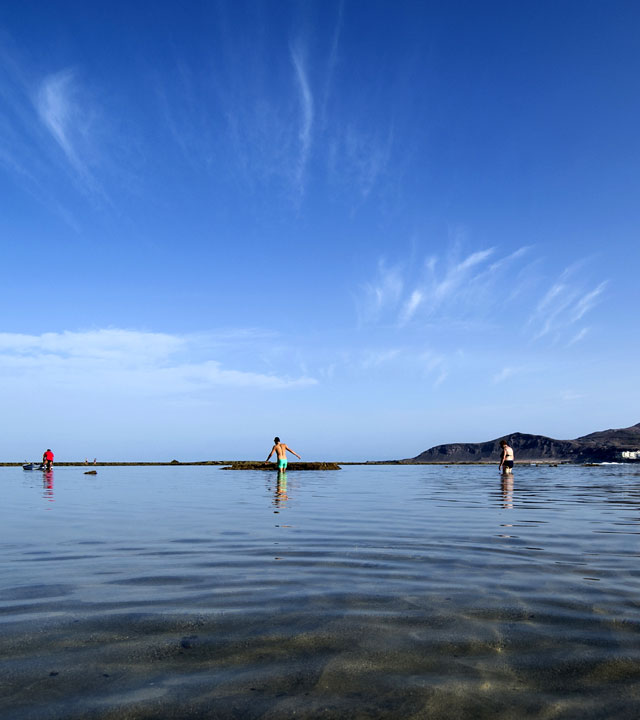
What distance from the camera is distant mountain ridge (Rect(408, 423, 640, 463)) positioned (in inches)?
5793

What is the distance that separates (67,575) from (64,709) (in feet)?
12.6

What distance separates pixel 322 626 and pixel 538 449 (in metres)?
177

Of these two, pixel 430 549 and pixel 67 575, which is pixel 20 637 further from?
pixel 430 549

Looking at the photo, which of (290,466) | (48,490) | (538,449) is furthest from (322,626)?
(538,449)

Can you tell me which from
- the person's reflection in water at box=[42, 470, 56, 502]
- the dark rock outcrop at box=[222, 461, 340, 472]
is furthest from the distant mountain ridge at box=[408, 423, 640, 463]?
the person's reflection in water at box=[42, 470, 56, 502]


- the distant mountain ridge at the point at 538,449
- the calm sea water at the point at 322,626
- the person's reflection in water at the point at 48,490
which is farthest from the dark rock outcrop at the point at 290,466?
the distant mountain ridge at the point at 538,449

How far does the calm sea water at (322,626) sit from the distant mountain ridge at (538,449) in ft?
470

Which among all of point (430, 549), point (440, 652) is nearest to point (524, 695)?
point (440, 652)

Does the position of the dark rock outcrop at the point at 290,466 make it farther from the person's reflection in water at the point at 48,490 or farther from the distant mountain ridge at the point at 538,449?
the distant mountain ridge at the point at 538,449

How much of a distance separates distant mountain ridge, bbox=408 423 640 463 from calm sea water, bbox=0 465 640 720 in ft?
470

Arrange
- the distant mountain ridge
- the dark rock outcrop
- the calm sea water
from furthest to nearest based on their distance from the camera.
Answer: the distant mountain ridge
the dark rock outcrop
the calm sea water

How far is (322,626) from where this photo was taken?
13.5 feet

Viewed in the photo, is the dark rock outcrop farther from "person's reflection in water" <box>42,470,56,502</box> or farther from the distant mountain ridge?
the distant mountain ridge

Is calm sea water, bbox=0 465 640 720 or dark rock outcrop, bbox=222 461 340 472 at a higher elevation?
dark rock outcrop, bbox=222 461 340 472
